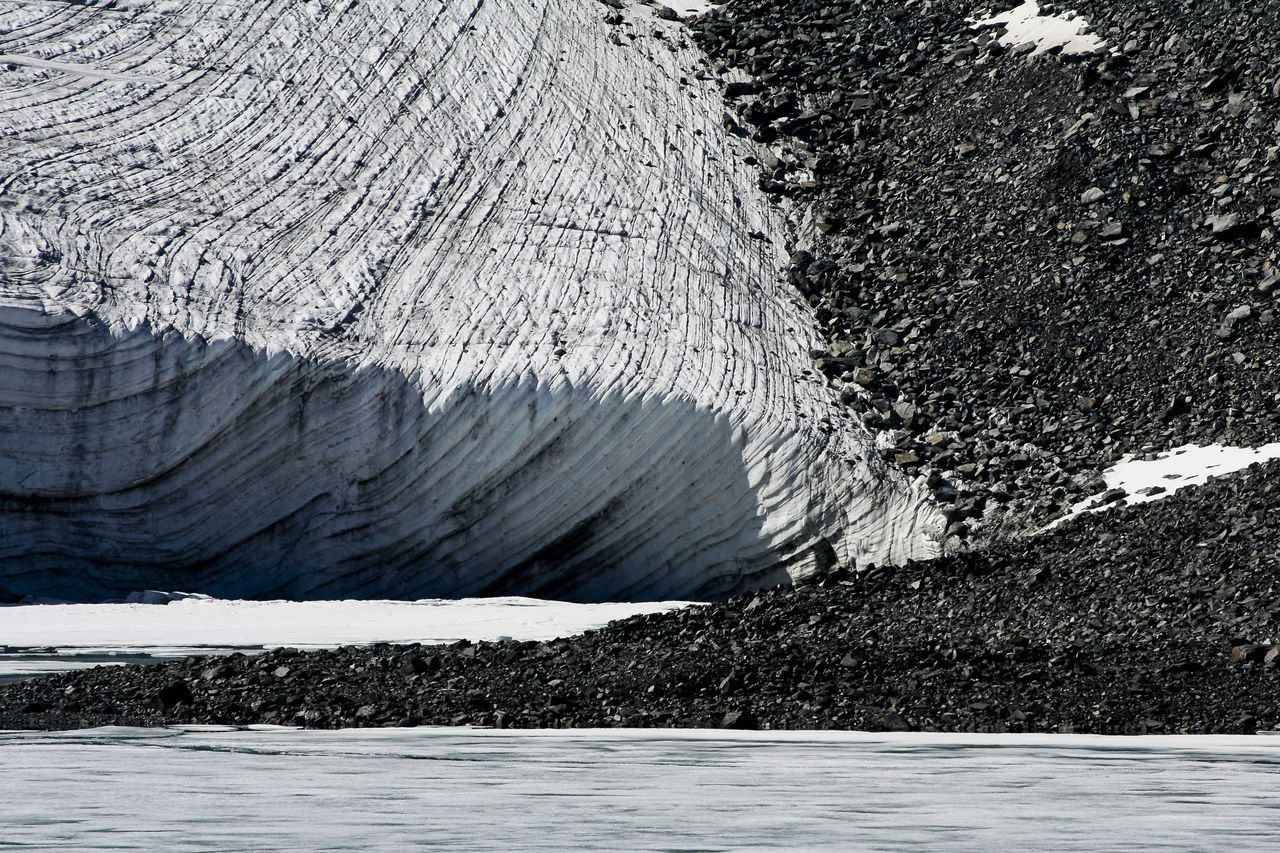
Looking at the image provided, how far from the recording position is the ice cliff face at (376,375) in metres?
11.4

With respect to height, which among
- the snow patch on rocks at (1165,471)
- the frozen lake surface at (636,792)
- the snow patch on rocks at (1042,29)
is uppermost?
the snow patch on rocks at (1042,29)

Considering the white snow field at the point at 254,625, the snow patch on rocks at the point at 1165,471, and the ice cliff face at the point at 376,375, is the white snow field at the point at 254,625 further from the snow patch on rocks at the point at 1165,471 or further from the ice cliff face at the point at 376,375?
the snow patch on rocks at the point at 1165,471

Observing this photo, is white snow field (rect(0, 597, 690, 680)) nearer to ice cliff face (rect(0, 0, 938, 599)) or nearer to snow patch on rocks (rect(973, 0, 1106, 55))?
ice cliff face (rect(0, 0, 938, 599))

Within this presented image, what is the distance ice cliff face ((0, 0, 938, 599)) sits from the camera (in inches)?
451

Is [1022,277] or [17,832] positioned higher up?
[1022,277]

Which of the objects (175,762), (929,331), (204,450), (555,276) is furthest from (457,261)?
(175,762)

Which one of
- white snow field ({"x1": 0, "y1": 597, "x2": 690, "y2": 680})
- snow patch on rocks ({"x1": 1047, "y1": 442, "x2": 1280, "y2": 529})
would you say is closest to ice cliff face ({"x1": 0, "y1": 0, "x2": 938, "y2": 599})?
white snow field ({"x1": 0, "y1": 597, "x2": 690, "y2": 680})

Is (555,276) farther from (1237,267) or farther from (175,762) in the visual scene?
(175,762)

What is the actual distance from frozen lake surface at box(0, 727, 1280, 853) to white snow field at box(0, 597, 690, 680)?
294cm

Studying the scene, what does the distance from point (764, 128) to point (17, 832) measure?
49.7ft

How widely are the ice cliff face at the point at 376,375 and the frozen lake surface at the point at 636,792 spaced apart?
657 centimetres

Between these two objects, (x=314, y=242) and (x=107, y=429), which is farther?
(x=314, y=242)

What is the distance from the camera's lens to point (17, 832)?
309 centimetres

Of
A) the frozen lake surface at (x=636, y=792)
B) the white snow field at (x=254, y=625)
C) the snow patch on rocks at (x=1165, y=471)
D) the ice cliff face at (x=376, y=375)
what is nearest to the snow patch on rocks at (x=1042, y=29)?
the ice cliff face at (x=376, y=375)
